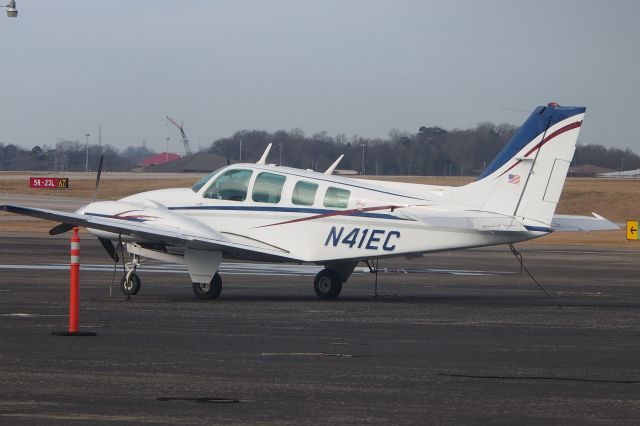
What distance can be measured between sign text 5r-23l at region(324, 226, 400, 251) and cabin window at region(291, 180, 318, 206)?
701 mm

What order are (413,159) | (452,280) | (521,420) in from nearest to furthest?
1. (521,420)
2. (452,280)
3. (413,159)

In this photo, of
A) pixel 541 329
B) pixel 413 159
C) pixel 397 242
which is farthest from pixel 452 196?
pixel 413 159

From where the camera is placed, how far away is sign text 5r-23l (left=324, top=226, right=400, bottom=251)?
19000mm

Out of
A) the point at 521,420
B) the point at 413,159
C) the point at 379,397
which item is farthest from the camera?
the point at 413,159

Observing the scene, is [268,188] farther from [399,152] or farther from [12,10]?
[399,152]

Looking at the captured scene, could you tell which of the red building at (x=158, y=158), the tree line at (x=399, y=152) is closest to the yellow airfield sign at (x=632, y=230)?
the tree line at (x=399, y=152)

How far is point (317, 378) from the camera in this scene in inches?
424

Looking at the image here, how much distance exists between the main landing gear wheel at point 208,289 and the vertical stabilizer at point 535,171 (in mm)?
4508

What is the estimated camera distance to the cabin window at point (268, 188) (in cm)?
1994

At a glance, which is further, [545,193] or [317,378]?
[545,193]

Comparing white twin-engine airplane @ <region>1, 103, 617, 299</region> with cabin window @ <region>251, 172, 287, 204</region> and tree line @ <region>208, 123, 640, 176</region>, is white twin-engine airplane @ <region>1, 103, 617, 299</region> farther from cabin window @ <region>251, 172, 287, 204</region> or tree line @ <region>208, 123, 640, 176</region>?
tree line @ <region>208, 123, 640, 176</region>

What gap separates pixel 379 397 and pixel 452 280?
16.5 m

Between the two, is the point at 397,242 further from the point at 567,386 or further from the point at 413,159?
the point at 413,159

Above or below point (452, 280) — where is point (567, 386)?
above
